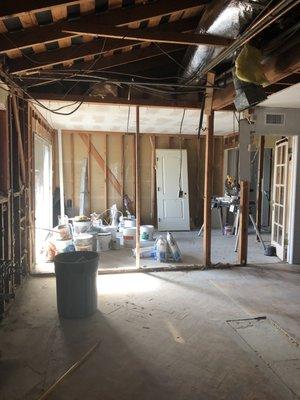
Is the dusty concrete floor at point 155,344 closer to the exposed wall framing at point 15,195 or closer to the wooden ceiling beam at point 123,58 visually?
the exposed wall framing at point 15,195

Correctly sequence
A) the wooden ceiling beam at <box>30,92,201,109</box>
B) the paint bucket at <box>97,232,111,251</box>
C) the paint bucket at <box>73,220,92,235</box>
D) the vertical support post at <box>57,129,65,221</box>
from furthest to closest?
the vertical support post at <box>57,129,65,221</box> < the paint bucket at <box>73,220,92,235</box> < the paint bucket at <box>97,232,111,251</box> < the wooden ceiling beam at <box>30,92,201,109</box>

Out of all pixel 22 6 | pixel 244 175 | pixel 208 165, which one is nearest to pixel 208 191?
pixel 208 165

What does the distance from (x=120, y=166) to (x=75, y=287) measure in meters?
5.29

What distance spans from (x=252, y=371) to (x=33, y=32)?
3212mm

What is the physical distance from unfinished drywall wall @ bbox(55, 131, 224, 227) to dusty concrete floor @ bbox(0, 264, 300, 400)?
13.4 ft

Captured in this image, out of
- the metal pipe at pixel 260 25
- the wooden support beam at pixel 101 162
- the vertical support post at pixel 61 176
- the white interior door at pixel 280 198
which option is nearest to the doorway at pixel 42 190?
the vertical support post at pixel 61 176

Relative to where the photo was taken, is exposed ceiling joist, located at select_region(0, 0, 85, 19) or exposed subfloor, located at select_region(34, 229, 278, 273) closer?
exposed ceiling joist, located at select_region(0, 0, 85, 19)

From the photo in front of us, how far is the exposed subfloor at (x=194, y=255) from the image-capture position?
5004mm

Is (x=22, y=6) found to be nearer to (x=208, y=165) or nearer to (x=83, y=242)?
(x=208, y=165)

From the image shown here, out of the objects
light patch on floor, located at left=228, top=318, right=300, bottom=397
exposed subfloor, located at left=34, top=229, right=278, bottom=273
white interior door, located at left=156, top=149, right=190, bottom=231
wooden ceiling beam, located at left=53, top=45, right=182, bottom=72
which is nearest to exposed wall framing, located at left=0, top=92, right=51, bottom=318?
exposed subfloor, located at left=34, top=229, right=278, bottom=273

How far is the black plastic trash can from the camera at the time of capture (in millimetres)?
3115

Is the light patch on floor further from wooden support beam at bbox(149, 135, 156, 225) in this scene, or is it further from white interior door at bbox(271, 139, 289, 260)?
wooden support beam at bbox(149, 135, 156, 225)

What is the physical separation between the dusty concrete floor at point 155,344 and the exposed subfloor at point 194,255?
83 centimetres

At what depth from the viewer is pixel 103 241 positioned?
5906mm
